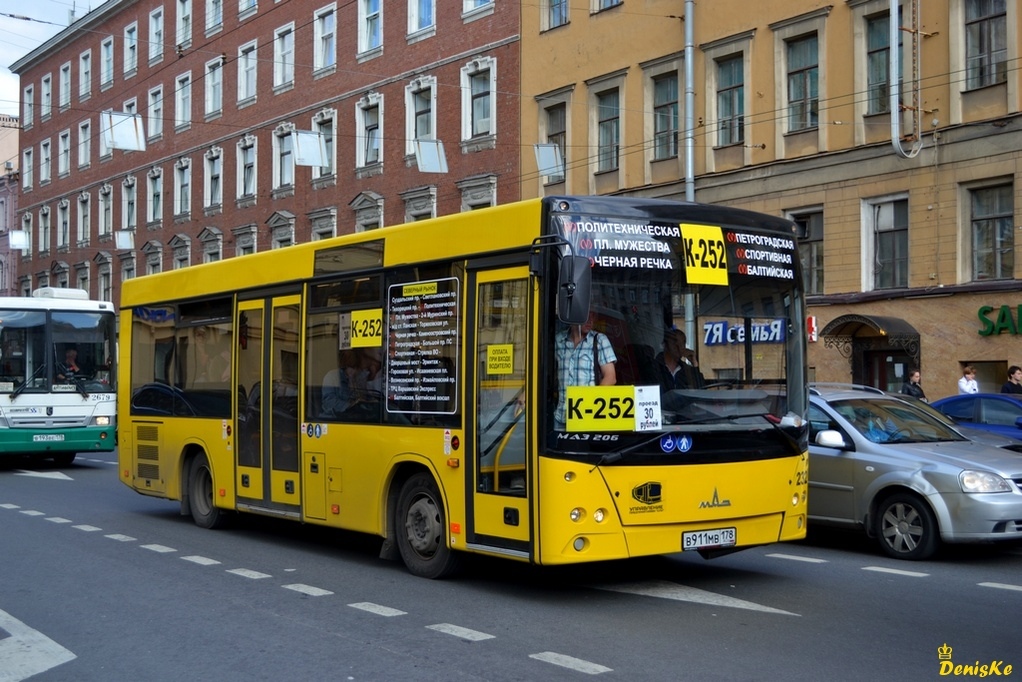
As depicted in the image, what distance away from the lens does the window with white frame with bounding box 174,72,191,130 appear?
169 feet

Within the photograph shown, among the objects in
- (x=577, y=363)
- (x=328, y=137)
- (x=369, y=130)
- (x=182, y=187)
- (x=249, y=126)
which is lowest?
(x=577, y=363)

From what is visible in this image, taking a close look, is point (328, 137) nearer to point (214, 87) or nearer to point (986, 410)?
point (214, 87)

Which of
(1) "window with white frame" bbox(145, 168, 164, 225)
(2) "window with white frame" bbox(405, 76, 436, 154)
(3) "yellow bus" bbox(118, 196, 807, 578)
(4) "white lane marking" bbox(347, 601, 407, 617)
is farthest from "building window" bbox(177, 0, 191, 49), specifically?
(4) "white lane marking" bbox(347, 601, 407, 617)

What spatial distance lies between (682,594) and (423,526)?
7.11ft

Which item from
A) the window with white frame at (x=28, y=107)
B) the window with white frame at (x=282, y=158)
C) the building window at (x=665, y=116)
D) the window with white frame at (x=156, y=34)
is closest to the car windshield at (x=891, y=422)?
the building window at (x=665, y=116)

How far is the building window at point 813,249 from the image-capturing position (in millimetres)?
26859

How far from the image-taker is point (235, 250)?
47.6m

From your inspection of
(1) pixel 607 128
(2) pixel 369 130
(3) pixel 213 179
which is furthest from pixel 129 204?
(1) pixel 607 128

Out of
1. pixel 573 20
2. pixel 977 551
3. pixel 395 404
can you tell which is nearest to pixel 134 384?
pixel 395 404

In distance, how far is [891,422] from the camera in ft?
41.7

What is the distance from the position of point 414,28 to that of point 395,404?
29.7 metres

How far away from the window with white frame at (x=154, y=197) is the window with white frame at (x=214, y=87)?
212 inches

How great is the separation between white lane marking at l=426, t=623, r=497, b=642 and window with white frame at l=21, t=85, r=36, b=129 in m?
64.7

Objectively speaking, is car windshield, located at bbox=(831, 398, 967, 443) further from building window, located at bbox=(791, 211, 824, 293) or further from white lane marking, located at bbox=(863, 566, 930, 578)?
building window, located at bbox=(791, 211, 824, 293)
